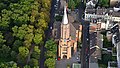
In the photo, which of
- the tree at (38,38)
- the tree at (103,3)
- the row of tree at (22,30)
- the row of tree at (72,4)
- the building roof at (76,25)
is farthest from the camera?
the tree at (103,3)

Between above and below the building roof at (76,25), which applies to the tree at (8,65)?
below

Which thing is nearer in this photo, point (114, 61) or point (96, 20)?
point (114, 61)

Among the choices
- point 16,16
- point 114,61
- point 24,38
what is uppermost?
point 16,16

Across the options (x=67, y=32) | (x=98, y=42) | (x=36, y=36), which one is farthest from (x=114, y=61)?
(x=36, y=36)

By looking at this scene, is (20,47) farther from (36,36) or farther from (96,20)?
(96,20)

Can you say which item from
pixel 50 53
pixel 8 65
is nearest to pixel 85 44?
pixel 50 53

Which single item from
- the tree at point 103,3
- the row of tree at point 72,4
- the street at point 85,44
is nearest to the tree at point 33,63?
the street at point 85,44

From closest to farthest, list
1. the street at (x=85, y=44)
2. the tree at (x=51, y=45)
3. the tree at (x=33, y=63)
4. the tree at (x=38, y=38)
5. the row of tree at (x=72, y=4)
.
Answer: the tree at (x=33, y=63)
the street at (x=85, y=44)
the tree at (x=51, y=45)
the tree at (x=38, y=38)
the row of tree at (x=72, y=4)

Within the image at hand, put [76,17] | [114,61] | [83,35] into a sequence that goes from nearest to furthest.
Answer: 1. [114,61]
2. [83,35]
3. [76,17]

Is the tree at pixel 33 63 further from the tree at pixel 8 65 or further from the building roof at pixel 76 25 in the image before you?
the building roof at pixel 76 25
